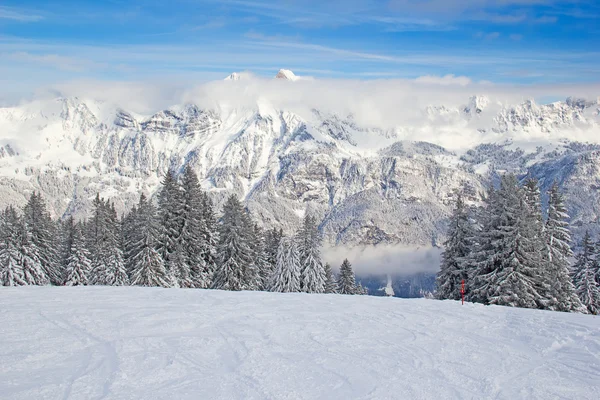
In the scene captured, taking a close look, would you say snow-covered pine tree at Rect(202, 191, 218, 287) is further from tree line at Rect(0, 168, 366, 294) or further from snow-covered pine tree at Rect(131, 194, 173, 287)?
snow-covered pine tree at Rect(131, 194, 173, 287)

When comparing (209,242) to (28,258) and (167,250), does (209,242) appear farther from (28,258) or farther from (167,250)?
(28,258)

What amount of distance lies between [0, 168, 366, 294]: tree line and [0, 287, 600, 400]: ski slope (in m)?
20.6

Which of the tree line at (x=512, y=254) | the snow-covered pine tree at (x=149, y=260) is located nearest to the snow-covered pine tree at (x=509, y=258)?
the tree line at (x=512, y=254)

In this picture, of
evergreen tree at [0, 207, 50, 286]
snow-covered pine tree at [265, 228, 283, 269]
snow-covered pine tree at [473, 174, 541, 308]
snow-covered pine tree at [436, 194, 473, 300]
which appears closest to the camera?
snow-covered pine tree at [473, 174, 541, 308]

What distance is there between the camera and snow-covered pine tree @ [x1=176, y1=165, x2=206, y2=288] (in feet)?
132

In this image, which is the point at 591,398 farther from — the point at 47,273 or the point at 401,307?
the point at 47,273

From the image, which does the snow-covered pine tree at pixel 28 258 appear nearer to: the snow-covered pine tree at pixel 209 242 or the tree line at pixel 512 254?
the snow-covered pine tree at pixel 209 242

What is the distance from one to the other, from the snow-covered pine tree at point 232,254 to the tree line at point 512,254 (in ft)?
52.4

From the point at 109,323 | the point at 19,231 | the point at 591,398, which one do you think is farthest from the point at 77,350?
the point at 19,231

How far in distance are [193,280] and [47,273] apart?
20042 mm

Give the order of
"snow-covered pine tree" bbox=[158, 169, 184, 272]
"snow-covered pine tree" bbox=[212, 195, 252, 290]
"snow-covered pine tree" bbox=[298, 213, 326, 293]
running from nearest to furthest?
"snow-covered pine tree" bbox=[158, 169, 184, 272], "snow-covered pine tree" bbox=[212, 195, 252, 290], "snow-covered pine tree" bbox=[298, 213, 326, 293]

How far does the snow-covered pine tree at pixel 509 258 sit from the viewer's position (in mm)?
27219

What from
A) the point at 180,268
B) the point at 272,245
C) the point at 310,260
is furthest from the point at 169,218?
the point at 272,245

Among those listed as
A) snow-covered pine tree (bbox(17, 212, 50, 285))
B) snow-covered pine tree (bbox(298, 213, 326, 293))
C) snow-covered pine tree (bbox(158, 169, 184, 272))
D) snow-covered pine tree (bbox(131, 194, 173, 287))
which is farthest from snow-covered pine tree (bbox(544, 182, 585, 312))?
snow-covered pine tree (bbox(17, 212, 50, 285))
